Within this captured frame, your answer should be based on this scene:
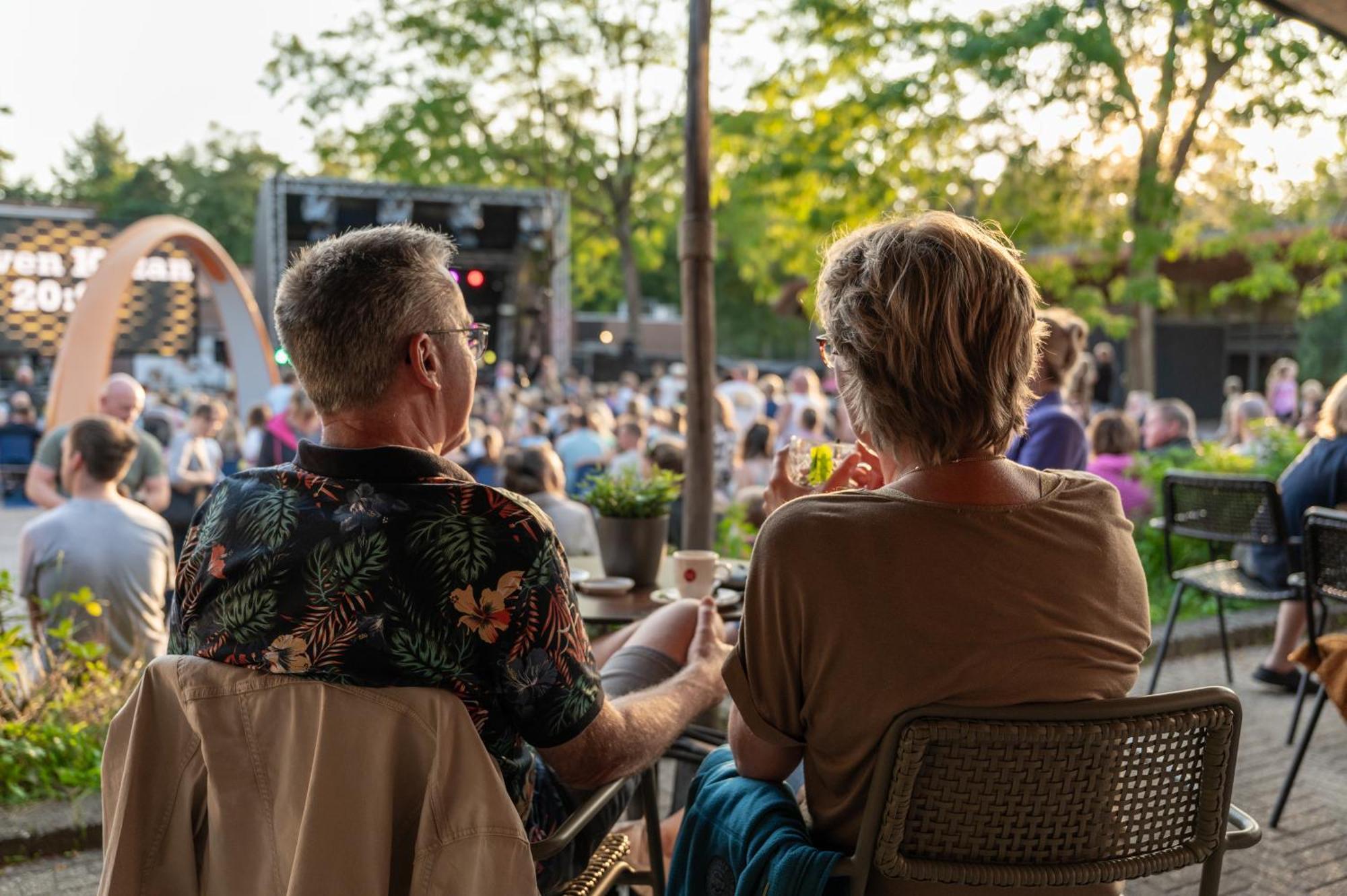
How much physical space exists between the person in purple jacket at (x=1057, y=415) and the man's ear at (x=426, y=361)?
271cm

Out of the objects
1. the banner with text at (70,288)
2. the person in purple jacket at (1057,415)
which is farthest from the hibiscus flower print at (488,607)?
the banner with text at (70,288)

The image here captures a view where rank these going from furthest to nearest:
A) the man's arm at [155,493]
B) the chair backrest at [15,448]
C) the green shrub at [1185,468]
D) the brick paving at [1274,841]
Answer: the chair backrest at [15,448]
the green shrub at [1185,468]
the man's arm at [155,493]
the brick paving at [1274,841]

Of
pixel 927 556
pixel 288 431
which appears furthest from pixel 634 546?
pixel 288 431

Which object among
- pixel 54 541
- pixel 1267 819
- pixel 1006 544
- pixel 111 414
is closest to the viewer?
Answer: pixel 1006 544

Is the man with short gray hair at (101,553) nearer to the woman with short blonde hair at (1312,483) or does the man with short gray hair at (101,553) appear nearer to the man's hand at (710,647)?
the man's hand at (710,647)

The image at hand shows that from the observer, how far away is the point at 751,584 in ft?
4.93

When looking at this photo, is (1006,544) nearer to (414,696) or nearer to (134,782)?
(414,696)

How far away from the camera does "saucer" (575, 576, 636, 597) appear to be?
114 inches

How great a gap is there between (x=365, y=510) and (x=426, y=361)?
0.27 meters

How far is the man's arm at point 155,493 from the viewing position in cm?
581

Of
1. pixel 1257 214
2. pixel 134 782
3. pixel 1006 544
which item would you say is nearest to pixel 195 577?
pixel 134 782

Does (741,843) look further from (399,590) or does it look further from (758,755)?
(399,590)

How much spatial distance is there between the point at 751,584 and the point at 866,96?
10.3 metres

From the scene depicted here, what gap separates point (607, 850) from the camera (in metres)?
2.03
